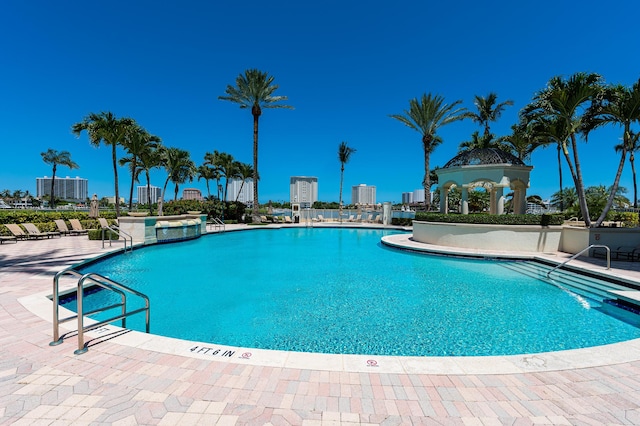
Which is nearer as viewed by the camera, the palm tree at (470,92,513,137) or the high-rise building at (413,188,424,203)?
the palm tree at (470,92,513,137)

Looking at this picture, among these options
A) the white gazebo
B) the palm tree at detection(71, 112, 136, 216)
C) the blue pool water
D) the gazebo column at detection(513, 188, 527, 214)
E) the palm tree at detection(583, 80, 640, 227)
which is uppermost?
the palm tree at detection(71, 112, 136, 216)

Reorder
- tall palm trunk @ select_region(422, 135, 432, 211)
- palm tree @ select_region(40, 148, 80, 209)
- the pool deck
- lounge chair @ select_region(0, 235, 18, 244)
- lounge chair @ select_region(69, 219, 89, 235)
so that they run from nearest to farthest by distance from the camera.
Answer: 1. the pool deck
2. lounge chair @ select_region(0, 235, 18, 244)
3. lounge chair @ select_region(69, 219, 89, 235)
4. tall palm trunk @ select_region(422, 135, 432, 211)
5. palm tree @ select_region(40, 148, 80, 209)

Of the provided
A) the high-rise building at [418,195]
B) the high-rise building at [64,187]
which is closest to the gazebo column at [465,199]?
the high-rise building at [418,195]

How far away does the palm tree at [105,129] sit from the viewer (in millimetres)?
20172

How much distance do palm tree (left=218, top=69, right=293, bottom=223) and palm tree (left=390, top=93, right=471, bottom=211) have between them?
35.4ft

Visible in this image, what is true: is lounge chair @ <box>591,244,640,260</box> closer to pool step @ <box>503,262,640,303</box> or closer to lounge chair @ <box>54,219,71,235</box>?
pool step @ <box>503,262,640,303</box>

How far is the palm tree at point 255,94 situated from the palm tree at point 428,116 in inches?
425

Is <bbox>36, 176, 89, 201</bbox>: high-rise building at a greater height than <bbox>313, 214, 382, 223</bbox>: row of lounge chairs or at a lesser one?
greater

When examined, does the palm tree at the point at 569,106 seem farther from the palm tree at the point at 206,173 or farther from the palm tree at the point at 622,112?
the palm tree at the point at 206,173

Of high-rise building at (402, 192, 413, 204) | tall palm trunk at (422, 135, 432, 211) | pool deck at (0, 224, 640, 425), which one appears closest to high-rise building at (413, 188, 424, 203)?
high-rise building at (402, 192, 413, 204)

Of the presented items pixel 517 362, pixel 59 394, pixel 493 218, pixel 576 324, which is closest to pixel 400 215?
pixel 493 218

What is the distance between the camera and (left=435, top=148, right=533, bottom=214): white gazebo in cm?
1500

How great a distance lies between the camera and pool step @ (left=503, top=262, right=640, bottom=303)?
702 cm

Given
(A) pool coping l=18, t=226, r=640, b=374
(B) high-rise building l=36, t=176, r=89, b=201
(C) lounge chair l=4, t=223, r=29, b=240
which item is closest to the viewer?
(A) pool coping l=18, t=226, r=640, b=374
